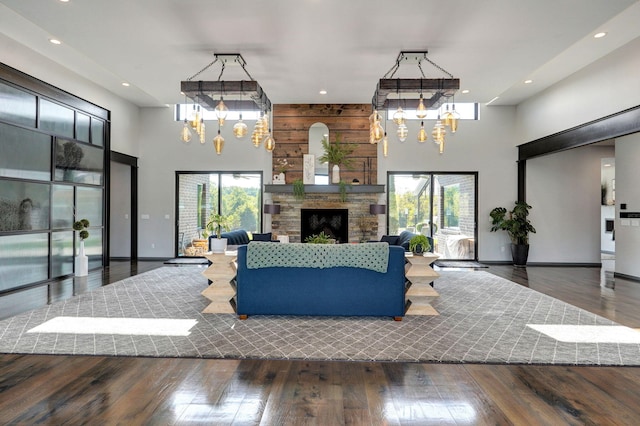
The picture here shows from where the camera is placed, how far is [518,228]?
332 inches

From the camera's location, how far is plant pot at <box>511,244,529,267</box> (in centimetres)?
846

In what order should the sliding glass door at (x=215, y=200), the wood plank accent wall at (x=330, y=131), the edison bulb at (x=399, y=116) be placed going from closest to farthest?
the edison bulb at (x=399, y=116), the wood plank accent wall at (x=330, y=131), the sliding glass door at (x=215, y=200)

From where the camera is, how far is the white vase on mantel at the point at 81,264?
669cm

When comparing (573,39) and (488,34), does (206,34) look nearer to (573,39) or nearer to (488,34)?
(488,34)

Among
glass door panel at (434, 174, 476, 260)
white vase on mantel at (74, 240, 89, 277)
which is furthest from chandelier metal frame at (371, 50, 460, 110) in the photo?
white vase on mantel at (74, 240, 89, 277)

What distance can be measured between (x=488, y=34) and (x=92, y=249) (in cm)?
766

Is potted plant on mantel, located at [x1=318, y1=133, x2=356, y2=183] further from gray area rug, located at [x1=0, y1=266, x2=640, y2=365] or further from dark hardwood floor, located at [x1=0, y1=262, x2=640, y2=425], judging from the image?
dark hardwood floor, located at [x1=0, y1=262, x2=640, y2=425]

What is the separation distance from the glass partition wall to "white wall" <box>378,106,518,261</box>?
20.2 feet

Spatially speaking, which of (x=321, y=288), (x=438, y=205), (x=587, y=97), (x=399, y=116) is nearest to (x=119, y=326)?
(x=321, y=288)

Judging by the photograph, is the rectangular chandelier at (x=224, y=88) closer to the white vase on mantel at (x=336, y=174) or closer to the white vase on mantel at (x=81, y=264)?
the white vase on mantel at (x=336, y=174)

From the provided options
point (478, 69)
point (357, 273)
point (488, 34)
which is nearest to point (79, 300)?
point (357, 273)

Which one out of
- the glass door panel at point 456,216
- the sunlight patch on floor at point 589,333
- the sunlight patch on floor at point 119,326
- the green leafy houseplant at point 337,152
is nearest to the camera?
the sunlight patch on floor at point 589,333

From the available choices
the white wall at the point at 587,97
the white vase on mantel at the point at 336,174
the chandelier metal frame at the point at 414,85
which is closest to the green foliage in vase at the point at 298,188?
the white vase on mantel at the point at 336,174

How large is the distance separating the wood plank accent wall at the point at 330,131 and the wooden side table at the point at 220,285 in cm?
461
